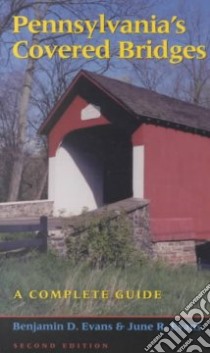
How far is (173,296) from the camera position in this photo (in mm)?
4750

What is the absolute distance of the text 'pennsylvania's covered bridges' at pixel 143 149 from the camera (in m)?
6.10

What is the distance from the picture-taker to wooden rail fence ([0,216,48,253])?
19.6 ft

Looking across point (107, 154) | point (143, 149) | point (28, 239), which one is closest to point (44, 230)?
point (28, 239)

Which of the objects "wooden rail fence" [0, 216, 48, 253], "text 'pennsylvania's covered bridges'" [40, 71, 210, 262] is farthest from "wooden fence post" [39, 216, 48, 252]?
"text 'pennsylvania's covered bridges'" [40, 71, 210, 262]

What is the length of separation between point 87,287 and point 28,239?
1.81 m

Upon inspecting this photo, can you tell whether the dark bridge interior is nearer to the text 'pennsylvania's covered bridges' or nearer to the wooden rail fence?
the text 'pennsylvania's covered bridges'

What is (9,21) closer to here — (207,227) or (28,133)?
(28,133)

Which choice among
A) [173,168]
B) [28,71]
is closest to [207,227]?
[173,168]

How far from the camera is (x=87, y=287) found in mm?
4711

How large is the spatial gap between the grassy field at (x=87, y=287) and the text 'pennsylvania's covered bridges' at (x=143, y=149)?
1.04 m

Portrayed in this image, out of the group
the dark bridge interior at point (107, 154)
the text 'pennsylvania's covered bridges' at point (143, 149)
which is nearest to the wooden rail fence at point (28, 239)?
the text 'pennsylvania's covered bridges' at point (143, 149)

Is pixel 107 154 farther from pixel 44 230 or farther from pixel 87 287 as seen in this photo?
pixel 87 287

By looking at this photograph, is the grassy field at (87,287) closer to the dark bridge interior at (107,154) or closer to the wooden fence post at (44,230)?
the wooden fence post at (44,230)

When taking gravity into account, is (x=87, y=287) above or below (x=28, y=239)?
below
